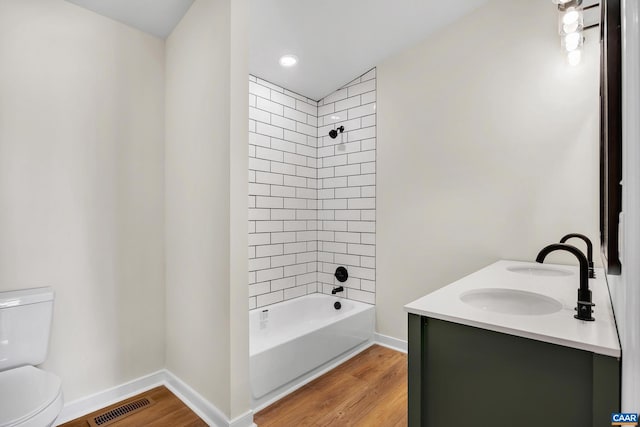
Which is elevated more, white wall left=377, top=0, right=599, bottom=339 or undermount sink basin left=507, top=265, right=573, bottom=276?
white wall left=377, top=0, right=599, bottom=339

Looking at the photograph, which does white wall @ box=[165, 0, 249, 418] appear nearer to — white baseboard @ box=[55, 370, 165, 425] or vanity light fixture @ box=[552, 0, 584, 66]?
white baseboard @ box=[55, 370, 165, 425]

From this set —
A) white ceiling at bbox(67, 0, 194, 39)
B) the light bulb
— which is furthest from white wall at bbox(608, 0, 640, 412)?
white ceiling at bbox(67, 0, 194, 39)

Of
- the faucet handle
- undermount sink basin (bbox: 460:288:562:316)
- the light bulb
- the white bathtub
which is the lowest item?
the white bathtub

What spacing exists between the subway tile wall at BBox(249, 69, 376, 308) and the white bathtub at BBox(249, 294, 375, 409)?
0.13 meters

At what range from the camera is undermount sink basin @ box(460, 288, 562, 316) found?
1.38 m

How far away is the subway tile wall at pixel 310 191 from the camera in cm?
287

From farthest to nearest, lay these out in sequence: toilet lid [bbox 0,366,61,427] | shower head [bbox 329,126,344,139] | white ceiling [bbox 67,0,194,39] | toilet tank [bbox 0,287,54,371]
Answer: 1. shower head [bbox 329,126,344,139]
2. white ceiling [bbox 67,0,194,39]
3. toilet tank [bbox 0,287,54,371]
4. toilet lid [bbox 0,366,61,427]

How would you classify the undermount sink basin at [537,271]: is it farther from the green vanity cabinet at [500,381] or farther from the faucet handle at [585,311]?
the green vanity cabinet at [500,381]

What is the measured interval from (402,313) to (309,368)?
95 cm

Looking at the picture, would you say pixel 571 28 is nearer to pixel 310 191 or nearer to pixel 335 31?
pixel 335 31

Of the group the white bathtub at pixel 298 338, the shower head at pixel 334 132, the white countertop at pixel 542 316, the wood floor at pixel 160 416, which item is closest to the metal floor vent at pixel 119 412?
the wood floor at pixel 160 416

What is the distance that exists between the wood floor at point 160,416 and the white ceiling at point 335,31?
2.57 m

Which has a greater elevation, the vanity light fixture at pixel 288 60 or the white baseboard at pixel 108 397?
the vanity light fixture at pixel 288 60

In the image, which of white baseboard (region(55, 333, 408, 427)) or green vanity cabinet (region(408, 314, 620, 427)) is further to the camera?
white baseboard (region(55, 333, 408, 427))
